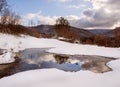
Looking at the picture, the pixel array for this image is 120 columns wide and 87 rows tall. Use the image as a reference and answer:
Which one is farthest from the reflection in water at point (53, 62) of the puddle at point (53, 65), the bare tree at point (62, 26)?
the bare tree at point (62, 26)

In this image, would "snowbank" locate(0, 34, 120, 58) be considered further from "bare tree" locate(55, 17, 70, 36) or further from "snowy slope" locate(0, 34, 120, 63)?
"bare tree" locate(55, 17, 70, 36)

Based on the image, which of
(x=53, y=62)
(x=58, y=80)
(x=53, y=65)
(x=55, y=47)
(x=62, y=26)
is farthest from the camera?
(x=62, y=26)

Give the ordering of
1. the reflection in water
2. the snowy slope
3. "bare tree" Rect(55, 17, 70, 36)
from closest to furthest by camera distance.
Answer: the reflection in water, the snowy slope, "bare tree" Rect(55, 17, 70, 36)

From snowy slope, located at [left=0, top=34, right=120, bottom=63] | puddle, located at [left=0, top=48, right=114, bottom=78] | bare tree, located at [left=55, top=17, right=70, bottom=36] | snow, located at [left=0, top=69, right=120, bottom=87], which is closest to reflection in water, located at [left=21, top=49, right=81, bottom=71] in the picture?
puddle, located at [left=0, top=48, right=114, bottom=78]

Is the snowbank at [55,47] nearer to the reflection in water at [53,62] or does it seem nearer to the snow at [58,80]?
the reflection in water at [53,62]

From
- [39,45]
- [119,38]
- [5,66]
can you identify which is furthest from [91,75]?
[119,38]

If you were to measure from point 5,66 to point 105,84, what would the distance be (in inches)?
290

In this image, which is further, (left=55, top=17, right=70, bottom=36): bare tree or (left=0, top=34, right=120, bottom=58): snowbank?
(left=55, top=17, right=70, bottom=36): bare tree

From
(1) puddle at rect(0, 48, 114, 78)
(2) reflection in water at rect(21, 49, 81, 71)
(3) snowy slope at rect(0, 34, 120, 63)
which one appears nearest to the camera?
(1) puddle at rect(0, 48, 114, 78)

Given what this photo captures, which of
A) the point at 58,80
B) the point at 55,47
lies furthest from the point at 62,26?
the point at 58,80

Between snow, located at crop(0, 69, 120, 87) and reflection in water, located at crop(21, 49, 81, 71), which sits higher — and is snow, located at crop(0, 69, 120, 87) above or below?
above

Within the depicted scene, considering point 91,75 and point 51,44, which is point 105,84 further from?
point 51,44

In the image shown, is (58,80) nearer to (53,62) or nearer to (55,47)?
(53,62)

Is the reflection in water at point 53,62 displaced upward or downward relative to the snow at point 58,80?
downward
